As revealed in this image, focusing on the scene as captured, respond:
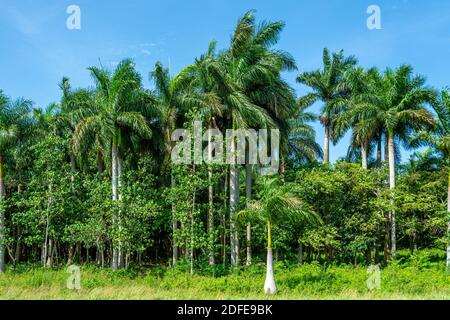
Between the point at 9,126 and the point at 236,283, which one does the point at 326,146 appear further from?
the point at 9,126

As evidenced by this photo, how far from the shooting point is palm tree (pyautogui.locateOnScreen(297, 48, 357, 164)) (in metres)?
33.7

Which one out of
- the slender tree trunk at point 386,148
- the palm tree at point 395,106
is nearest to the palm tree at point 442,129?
the palm tree at point 395,106

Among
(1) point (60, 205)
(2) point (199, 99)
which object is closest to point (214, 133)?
(2) point (199, 99)

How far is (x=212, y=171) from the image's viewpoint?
23.5 metres

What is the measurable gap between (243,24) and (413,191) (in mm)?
14305

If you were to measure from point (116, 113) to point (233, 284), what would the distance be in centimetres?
1104

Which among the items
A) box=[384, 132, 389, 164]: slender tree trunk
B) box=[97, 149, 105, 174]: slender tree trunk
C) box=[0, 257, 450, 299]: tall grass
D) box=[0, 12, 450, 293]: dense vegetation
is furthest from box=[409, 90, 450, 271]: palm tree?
box=[97, 149, 105, 174]: slender tree trunk

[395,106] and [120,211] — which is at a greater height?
[395,106]

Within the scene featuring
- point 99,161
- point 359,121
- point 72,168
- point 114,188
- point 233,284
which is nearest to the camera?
point 233,284

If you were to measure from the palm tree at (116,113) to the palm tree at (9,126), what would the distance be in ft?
11.4

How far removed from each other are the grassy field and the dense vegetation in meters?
1.49

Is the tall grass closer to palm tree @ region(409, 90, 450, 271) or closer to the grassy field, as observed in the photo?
the grassy field

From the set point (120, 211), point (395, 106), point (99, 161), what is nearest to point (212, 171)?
point (120, 211)

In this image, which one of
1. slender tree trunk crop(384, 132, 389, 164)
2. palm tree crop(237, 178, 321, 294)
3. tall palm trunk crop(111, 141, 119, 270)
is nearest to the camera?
palm tree crop(237, 178, 321, 294)
